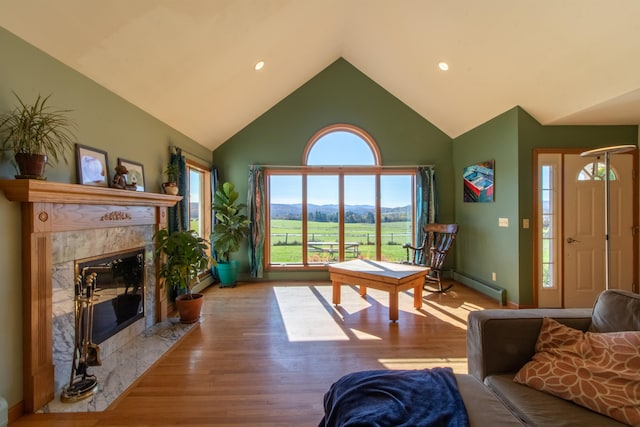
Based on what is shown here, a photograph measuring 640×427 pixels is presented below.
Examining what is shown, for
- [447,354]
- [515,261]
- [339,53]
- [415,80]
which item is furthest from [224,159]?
[515,261]

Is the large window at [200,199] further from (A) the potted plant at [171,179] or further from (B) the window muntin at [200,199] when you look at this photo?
(A) the potted plant at [171,179]

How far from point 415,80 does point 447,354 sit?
381 cm

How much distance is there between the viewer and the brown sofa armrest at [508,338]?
153cm

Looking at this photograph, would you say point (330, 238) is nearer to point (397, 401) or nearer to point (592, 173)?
point (592, 173)

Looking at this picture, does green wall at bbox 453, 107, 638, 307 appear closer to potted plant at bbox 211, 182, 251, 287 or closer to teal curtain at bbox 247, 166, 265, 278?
teal curtain at bbox 247, 166, 265, 278

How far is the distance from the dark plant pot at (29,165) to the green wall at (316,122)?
11.4 feet

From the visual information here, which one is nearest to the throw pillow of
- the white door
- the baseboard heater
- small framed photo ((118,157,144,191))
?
the baseboard heater

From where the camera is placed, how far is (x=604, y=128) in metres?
3.66

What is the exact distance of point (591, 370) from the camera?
48.6 inches

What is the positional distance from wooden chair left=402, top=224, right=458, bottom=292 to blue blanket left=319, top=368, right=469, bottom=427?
131 inches

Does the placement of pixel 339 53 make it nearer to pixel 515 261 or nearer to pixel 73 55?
pixel 73 55

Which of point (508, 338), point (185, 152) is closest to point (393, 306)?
point (508, 338)

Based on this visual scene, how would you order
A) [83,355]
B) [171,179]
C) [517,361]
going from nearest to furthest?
[517,361] → [83,355] → [171,179]

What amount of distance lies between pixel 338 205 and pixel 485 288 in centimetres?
268
